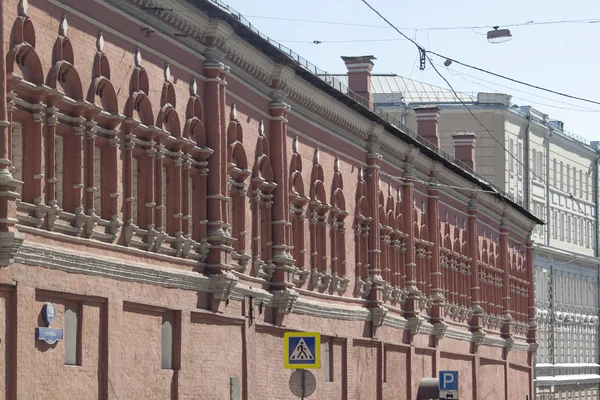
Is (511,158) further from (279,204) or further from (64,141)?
(64,141)

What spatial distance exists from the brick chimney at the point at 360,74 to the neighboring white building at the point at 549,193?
27.4 meters

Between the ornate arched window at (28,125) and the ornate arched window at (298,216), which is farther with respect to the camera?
the ornate arched window at (298,216)

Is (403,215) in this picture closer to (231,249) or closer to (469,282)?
(469,282)

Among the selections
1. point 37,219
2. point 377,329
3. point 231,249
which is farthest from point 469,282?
point 37,219

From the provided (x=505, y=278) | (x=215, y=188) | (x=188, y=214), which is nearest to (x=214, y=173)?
(x=215, y=188)

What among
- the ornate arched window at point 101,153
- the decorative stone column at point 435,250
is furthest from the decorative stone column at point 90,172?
the decorative stone column at point 435,250

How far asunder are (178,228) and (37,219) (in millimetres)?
6787

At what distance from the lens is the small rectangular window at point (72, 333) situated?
25.7 meters

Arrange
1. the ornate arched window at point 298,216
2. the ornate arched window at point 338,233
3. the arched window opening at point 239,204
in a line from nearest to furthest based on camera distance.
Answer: the arched window opening at point 239,204, the ornate arched window at point 298,216, the ornate arched window at point 338,233

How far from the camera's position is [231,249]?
33500mm

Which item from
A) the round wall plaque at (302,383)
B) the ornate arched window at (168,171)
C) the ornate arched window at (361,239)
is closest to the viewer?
the round wall plaque at (302,383)

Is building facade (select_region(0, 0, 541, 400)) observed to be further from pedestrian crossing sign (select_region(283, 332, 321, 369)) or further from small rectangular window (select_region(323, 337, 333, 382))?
pedestrian crossing sign (select_region(283, 332, 321, 369))

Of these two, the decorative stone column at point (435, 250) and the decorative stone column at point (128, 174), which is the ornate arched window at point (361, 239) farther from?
the decorative stone column at point (128, 174)

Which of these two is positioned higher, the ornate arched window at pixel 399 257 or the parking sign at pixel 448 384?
the ornate arched window at pixel 399 257
